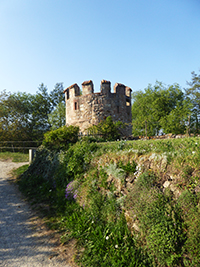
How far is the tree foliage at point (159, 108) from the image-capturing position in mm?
28641

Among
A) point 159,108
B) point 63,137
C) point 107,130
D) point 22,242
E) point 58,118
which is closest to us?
point 22,242

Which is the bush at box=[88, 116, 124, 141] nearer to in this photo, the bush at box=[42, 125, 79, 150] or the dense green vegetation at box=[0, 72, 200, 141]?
the bush at box=[42, 125, 79, 150]

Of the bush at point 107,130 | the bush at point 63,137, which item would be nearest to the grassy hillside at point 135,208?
the bush at point 63,137

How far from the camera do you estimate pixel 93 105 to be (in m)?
14.8

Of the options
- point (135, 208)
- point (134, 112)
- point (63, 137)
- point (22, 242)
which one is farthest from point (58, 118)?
point (135, 208)

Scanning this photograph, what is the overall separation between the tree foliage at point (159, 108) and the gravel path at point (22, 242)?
943 inches

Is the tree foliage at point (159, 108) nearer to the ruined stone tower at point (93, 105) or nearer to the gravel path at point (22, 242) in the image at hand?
the ruined stone tower at point (93, 105)

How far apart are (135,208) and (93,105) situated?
445 inches

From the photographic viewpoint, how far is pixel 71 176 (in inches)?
307

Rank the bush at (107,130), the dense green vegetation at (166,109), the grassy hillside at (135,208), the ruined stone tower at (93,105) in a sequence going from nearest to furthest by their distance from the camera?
1. the grassy hillside at (135,208)
2. the bush at (107,130)
3. the ruined stone tower at (93,105)
4. the dense green vegetation at (166,109)

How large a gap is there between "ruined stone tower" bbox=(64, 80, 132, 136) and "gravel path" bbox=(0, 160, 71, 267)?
8.33 meters

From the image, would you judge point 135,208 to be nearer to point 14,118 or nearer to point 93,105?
point 93,105

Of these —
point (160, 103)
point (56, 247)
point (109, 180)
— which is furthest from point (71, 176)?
point (160, 103)

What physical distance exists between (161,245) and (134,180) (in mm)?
1602
